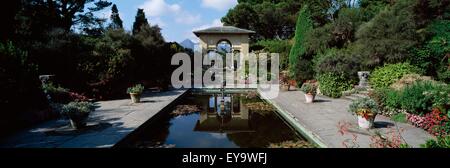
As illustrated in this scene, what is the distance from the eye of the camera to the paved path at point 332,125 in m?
5.39

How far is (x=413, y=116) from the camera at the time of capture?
6.68 metres

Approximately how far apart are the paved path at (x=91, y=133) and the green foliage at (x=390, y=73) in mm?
8270

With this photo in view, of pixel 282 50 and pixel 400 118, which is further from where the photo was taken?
pixel 282 50

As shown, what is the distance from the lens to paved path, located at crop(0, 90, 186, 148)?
17.3 ft

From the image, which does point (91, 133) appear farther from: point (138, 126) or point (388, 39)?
point (388, 39)

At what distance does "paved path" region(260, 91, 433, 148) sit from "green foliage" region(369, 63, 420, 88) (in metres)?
2.46

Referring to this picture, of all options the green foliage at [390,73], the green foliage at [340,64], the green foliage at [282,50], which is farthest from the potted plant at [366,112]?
the green foliage at [282,50]

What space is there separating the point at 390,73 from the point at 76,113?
10393mm

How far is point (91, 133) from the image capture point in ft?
19.8

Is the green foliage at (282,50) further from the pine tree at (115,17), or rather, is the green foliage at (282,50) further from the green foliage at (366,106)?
the pine tree at (115,17)

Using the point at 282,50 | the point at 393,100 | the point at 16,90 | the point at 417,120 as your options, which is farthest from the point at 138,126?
the point at 282,50

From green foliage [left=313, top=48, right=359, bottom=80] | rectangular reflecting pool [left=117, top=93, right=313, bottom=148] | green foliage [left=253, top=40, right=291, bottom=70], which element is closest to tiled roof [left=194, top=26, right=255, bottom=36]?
green foliage [left=253, top=40, right=291, bottom=70]
